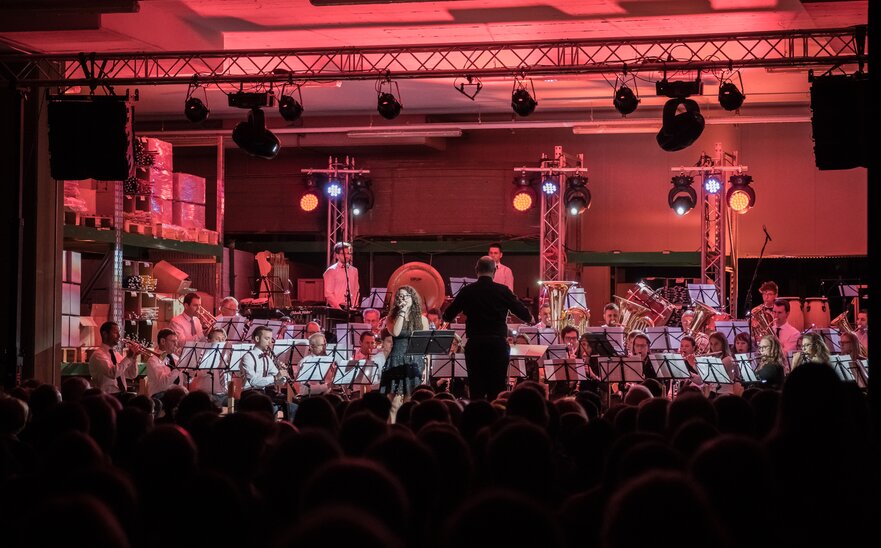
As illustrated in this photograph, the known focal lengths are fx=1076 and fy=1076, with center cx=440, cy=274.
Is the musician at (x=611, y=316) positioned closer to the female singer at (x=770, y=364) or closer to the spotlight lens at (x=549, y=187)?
the female singer at (x=770, y=364)

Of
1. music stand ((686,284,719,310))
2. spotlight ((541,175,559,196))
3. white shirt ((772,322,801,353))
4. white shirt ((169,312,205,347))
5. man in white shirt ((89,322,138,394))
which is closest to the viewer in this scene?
man in white shirt ((89,322,138,394))

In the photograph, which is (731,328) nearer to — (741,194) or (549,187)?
(741,194)

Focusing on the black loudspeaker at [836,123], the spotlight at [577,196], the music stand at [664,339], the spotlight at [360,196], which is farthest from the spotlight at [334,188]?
the black loudspeaker at [836,123]

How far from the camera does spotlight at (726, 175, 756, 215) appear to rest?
21469mm

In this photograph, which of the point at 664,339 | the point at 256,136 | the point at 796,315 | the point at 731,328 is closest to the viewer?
the point at 256,136

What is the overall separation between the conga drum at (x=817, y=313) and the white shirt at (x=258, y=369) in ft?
39.4

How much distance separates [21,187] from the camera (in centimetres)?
1338

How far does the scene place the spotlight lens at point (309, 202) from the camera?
2394cm

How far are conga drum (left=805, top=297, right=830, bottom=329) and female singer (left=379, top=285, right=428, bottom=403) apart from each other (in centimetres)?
1149

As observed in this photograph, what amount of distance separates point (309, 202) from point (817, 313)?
36.1 ft

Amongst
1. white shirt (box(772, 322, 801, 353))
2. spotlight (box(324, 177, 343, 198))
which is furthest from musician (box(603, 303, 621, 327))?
spotlight (box(324, 177, 343, 198))

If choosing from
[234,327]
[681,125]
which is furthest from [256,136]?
[681,125]

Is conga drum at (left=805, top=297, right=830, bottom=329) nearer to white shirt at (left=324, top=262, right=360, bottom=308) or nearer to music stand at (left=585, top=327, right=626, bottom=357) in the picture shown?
music stand at (left=585, top=327, right=626, bottom=357)

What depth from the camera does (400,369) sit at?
41.7ft
